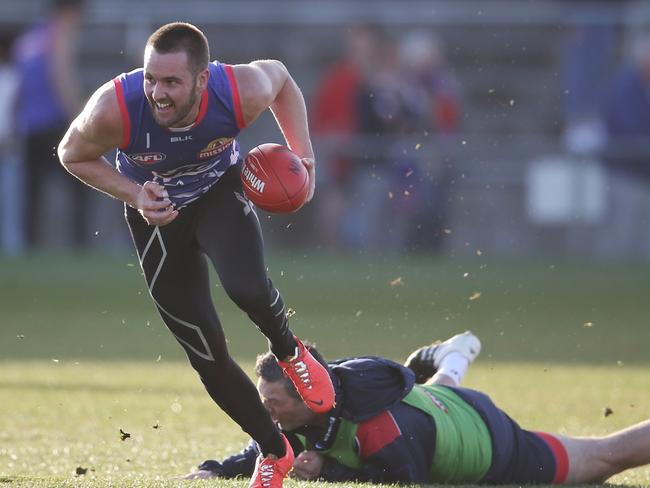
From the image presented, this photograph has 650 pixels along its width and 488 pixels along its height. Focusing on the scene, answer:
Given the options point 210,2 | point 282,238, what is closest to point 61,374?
point 282,238

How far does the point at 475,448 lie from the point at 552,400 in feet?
9.90

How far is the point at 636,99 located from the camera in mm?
18547

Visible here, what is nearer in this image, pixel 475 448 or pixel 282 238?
pixel 475 448

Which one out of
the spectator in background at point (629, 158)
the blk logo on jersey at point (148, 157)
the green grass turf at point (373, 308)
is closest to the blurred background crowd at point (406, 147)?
the spectator in background at point (629, 158)

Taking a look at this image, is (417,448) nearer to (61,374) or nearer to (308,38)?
(61,374)

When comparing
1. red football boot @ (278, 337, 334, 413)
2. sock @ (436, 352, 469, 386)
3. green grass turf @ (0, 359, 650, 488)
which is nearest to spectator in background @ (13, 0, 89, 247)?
green grass turf @ (0, 359, 650, 488)

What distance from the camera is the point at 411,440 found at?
651cm

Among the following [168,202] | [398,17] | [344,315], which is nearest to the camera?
[168,202]

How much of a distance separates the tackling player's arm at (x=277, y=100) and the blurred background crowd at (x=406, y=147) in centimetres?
1135

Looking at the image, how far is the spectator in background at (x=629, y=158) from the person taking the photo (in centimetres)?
1847

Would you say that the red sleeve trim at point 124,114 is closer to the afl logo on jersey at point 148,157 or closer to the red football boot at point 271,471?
the afl logo on jersey at point 148,157

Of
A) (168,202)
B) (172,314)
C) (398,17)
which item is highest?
(398,17)

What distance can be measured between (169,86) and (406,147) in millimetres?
12367

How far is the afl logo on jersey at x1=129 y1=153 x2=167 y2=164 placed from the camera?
250 inches
